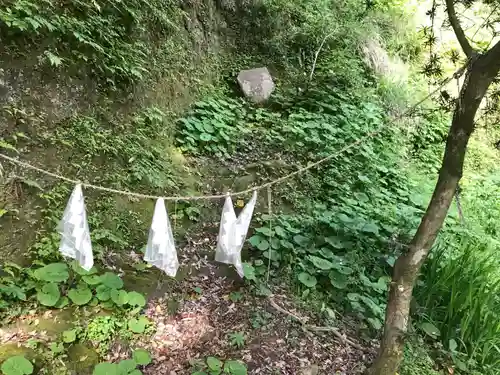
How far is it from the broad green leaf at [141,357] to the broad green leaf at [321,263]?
1.72 meters

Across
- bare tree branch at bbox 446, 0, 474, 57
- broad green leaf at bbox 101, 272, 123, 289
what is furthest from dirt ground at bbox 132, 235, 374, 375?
bare tree branch at bbox 446, 0, 474, 57

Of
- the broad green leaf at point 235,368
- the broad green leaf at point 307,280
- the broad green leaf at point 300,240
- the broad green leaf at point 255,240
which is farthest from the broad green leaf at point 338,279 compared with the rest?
the broad green leaf at point 235,368

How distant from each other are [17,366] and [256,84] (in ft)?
17.2

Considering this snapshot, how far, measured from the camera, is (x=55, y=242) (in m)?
3.43

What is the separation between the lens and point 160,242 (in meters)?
2.52

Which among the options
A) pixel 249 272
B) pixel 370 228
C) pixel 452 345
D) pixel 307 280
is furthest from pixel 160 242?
pixel 452 345

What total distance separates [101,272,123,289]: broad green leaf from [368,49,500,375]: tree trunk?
201 centimetres

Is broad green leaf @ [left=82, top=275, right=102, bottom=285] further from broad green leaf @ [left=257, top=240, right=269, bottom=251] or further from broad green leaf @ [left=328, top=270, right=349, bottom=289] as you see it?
broad green leaf @ [left=328, top=270, right=349, bottom=289]

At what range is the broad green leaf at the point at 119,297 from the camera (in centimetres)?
329

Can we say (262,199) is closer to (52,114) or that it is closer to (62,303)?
(52,114)

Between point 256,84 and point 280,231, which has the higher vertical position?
point 256,84

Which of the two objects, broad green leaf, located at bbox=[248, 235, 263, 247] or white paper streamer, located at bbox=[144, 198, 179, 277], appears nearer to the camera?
white paper streamer, located at bbox=[144, 198, 179, 277]

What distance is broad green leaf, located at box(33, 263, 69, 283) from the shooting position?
3143 millimetres

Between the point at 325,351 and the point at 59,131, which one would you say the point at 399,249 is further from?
the point at 59,131
